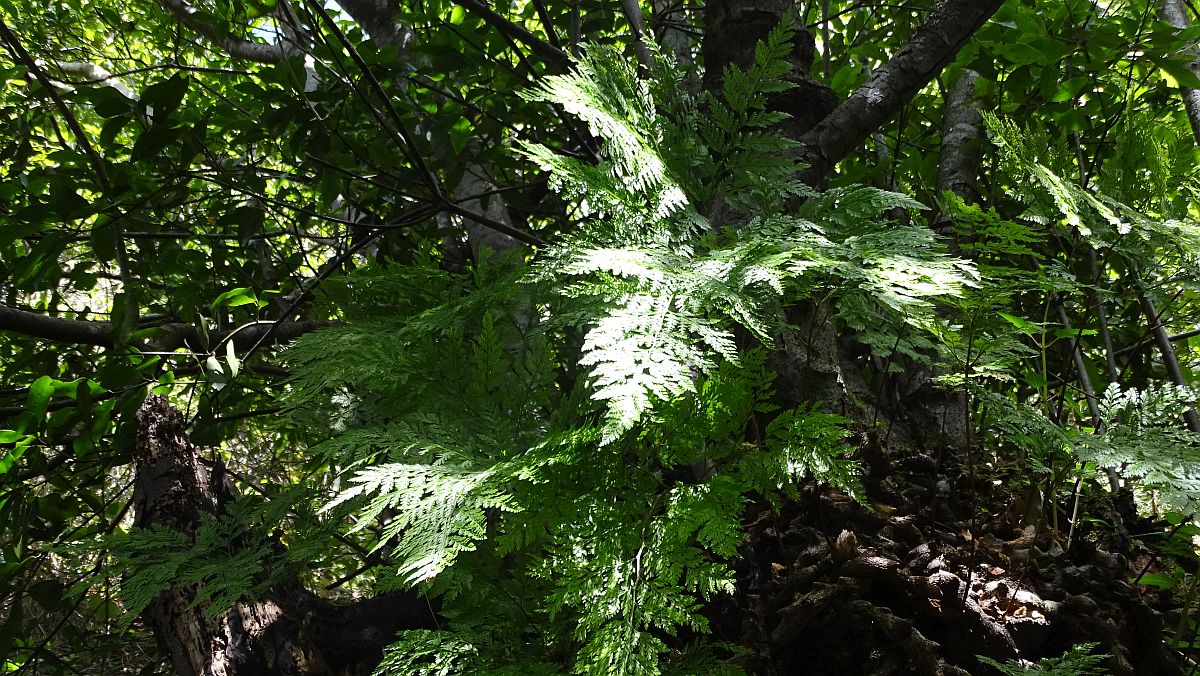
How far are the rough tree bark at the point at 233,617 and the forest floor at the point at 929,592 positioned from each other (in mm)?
732

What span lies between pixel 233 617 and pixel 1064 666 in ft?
4.57

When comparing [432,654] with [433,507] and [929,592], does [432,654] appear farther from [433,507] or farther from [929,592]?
[929,592]

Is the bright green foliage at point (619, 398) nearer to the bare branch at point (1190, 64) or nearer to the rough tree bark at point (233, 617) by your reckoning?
the rough tree bark at point (233, 617)

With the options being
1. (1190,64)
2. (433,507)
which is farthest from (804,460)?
(1190,64)

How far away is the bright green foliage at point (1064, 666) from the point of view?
852mm

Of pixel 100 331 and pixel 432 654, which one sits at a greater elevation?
pixel 100 331

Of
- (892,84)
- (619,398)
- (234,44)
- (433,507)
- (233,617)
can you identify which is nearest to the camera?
(619,398)

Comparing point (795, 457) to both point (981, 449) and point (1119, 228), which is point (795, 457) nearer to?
point (1119, 228)

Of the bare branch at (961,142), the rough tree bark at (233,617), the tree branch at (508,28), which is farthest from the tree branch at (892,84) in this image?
the rough tree bark at (233,617)

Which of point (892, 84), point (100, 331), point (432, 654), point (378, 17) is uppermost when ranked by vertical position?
point (378, 17)

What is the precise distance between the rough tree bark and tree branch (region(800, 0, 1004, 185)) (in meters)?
1.31

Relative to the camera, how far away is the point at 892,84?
5.45ft

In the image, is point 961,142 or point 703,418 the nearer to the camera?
point 703,418

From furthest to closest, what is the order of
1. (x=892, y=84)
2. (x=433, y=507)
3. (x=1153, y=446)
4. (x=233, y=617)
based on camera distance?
(x=892, y=84) → (x=233, y=617) → (x=1153, y=446) → (x=433, y=507)
